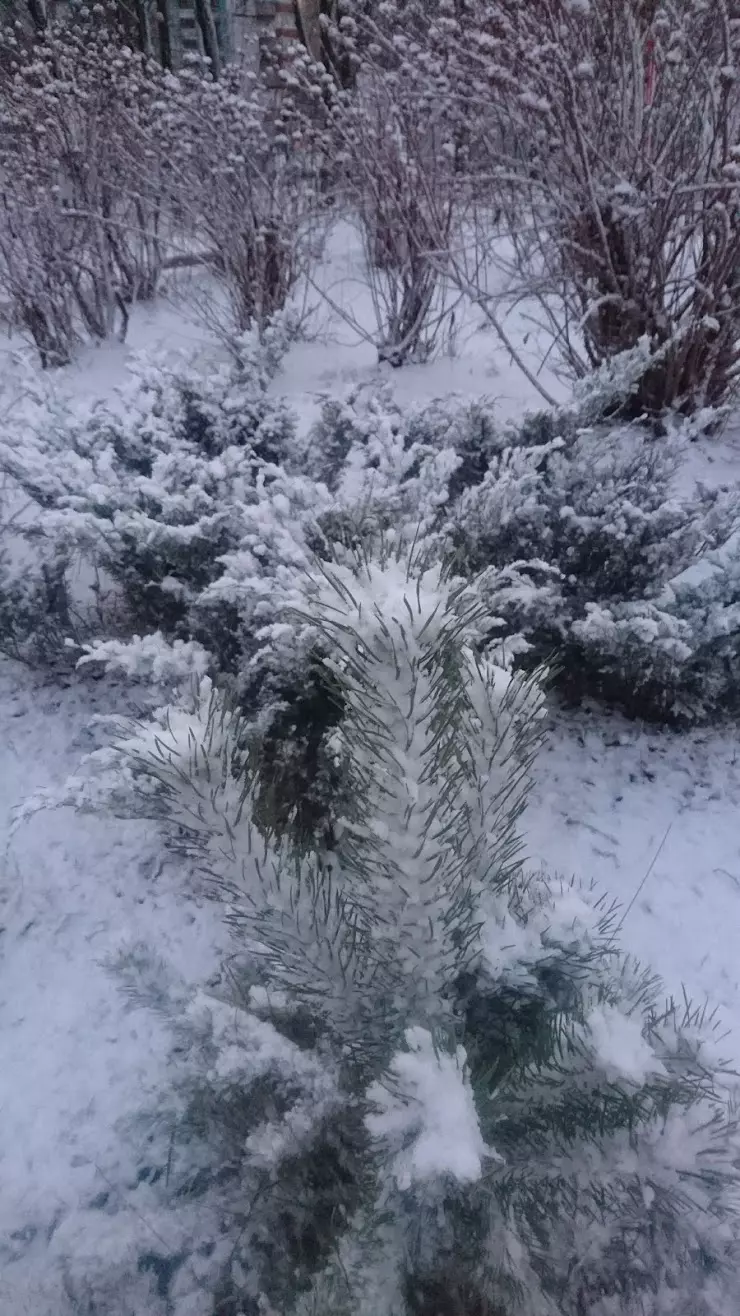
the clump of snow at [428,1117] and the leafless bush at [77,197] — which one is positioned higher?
the leafless bush at [77,197]

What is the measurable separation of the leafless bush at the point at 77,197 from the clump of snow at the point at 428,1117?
4425 mm

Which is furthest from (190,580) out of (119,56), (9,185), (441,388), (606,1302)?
(119,56)

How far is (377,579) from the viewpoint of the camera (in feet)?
2.59

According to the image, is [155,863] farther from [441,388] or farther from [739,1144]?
[441,388]

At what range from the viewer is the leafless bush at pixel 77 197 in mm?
4273

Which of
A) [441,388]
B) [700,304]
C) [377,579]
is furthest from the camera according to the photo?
[441,388]

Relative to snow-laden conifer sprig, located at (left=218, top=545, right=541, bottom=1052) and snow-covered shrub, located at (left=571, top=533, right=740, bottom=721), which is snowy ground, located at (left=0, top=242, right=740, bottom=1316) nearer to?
snow-covered shrub, located at (left=571, top=533, right=740, bottom=721)

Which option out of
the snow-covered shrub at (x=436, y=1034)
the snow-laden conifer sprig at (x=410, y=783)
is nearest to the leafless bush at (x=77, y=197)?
the snow-covered shrub at (x=436, y=1034)

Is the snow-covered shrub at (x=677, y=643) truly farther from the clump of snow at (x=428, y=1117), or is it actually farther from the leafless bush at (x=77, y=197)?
the leafless bush at (x=77, y=197)

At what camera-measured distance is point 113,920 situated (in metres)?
1.91

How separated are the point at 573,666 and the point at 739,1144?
4.73 feet

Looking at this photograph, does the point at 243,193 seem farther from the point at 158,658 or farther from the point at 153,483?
the point at 158,658

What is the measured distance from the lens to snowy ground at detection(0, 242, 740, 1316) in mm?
1465

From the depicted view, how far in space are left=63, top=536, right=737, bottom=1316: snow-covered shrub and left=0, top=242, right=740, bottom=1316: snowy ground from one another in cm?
44
